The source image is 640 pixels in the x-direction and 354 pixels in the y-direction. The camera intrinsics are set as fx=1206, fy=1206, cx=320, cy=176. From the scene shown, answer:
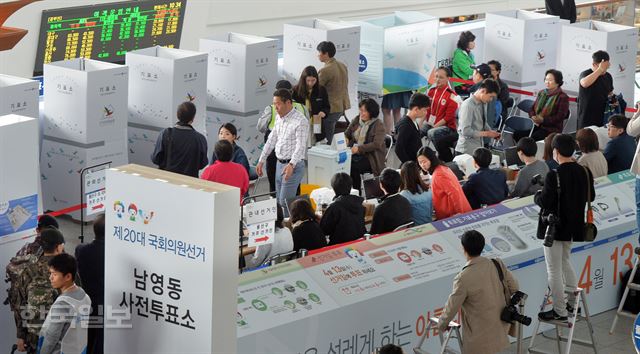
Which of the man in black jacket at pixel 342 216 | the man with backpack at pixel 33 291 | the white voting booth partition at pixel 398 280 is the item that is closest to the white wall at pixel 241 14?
the man in black jacket at pixel 342 216

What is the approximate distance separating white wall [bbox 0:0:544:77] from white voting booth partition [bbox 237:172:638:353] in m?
5.95

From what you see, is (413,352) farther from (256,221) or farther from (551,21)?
(551,21)

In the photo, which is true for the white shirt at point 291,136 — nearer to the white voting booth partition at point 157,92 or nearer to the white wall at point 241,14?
the white voting booth partition at point 157,92

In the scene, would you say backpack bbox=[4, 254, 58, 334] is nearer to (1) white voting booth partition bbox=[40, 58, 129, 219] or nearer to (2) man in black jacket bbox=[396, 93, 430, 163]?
(1) white voting booth partition bbox=[40, 58, 129, 219]

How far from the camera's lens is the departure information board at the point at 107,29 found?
13.1m

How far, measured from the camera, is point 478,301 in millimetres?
6781

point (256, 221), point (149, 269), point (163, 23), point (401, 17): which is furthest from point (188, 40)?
point (149, 269)

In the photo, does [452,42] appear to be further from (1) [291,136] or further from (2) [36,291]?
(2) [36,291]

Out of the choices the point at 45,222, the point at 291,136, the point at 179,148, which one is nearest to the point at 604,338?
the point at 291,136

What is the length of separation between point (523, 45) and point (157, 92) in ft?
15.7

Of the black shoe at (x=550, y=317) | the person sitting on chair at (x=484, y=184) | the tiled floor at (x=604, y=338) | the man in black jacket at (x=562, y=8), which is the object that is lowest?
the tiled floor at (x=604, y=338)

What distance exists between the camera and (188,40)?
14594 millimetres

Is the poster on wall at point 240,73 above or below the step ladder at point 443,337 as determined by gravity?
above

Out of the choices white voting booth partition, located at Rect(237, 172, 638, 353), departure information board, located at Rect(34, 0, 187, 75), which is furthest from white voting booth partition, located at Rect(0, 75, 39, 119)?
white voting booth partition, located at Rect(237, 172, 638, 353)
